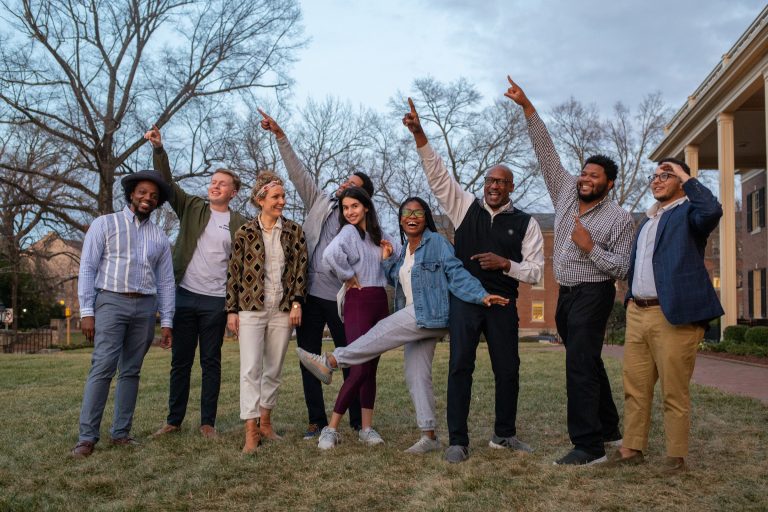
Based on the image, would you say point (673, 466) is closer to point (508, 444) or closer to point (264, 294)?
point (508, 444)

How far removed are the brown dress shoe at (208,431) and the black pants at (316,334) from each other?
798mm

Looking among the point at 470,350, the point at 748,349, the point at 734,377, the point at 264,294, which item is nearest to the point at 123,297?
the point at 264,294

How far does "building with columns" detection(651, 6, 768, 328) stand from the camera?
17031 millimetres

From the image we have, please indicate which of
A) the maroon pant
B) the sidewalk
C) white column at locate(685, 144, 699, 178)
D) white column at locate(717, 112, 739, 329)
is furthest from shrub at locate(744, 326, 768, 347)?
the maroon pant

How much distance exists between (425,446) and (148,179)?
3032mm

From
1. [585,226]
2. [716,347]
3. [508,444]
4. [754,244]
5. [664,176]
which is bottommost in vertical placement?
[716,347]

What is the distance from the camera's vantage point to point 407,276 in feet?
18.1

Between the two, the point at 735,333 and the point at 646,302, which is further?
the point at 735,333

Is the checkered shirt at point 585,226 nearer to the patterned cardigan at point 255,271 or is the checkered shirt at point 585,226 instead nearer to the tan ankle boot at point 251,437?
the patterned cardigan at point 255,271

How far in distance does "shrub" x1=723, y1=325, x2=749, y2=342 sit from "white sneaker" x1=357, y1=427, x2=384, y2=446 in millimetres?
14244

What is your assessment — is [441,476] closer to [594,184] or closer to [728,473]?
[728,473]

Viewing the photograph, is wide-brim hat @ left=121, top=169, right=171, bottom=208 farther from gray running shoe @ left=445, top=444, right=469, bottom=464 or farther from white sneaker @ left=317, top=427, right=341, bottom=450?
gray running shoe @ left=445, top=444, right=469, bottom=464

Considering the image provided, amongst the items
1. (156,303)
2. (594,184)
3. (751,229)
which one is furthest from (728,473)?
(751,229)

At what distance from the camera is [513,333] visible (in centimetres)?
520
